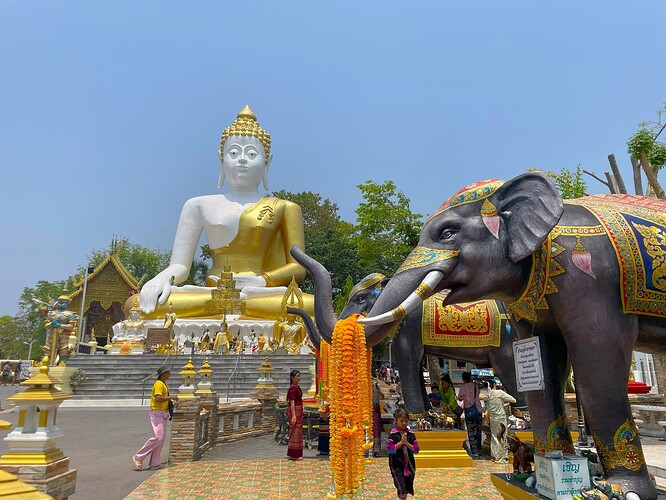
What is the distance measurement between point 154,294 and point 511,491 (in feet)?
63.4

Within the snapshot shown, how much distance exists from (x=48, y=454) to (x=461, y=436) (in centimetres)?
551

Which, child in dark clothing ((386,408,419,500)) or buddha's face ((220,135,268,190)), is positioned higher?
buddha's face ((220,135,268,190))

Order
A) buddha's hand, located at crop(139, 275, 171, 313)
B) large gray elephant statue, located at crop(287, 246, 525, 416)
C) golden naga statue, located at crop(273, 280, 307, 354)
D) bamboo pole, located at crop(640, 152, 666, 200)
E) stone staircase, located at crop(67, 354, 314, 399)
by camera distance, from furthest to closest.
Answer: buddha's hand, located at crop(139, 275, 171, 313), golden naga statue, located at crop(273, 280, 307, 354), stone staircase, located at crop(67, 354, 314, 399), bamboo pole, located at crop(640, 152, 666, 200), large gray elephant statue, located at crop(287, 246, 525, 416)

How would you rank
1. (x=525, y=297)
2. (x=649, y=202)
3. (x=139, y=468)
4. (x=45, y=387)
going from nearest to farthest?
1. (x=525, y=297)
2. (x=649, y=202)
3. (x=45, y=387)
4. (x=139, y=468)

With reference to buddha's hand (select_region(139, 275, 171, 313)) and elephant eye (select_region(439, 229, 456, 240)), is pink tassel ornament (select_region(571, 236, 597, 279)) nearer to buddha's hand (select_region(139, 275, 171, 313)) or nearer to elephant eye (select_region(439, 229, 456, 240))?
elephant eye (select_region(439, 229, 456, 240))

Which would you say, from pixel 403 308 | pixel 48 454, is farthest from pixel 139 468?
pixel 403 308

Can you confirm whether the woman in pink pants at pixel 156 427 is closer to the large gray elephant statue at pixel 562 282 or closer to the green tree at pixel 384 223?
the large gray elephant statue at pixel 562 282

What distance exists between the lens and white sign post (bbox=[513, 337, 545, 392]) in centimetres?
377

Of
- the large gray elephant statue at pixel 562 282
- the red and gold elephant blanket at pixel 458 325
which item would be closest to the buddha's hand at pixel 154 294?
the red and gold elephant blanket at pixel 458 325

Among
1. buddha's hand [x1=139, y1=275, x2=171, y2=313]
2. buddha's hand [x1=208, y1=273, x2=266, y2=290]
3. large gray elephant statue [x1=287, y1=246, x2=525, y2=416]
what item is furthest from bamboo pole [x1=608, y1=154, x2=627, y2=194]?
buddha's hand [x1=139, y1=275, x2=171, y2=313]

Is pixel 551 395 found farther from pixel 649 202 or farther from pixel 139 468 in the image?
pixel 139 468

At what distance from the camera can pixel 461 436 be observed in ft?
24.6

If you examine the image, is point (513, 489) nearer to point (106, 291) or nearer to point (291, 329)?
point (291, 329)

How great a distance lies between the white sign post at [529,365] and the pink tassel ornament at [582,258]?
655 millimetres
